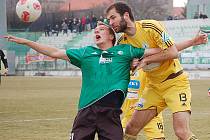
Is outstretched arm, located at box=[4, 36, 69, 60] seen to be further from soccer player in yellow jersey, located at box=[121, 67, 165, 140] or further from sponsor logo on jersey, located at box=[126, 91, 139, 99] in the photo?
sponsor logo on jersey, located at box=[126, 91, 139, 99]

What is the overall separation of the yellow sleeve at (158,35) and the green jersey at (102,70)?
86 cm

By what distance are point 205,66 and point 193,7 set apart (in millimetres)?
21045

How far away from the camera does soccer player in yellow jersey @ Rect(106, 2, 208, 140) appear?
682 cm

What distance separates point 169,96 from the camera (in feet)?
25.7

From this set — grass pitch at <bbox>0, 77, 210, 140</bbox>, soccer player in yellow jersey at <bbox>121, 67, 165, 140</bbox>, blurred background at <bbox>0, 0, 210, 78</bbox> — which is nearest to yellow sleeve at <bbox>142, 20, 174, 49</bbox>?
soccer player in yellow jersey at <bbox>121, 67, 165, 140</bbox>

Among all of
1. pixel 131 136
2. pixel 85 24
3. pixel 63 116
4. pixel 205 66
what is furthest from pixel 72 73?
pixel 131 136

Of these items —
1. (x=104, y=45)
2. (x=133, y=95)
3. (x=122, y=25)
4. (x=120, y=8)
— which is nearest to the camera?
(x=104, y=45)

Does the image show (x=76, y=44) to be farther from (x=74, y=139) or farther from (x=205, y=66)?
(x=74, y=139)

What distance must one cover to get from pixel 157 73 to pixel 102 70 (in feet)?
5.61

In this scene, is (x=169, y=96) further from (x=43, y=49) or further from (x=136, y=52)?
(x=43, y=49)

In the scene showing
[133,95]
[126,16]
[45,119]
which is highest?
[126,16]

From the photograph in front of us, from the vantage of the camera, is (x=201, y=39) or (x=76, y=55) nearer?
(x=76, y=55)

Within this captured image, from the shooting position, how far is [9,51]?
56625 millimetres

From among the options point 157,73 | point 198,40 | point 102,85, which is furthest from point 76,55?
point 198,40
